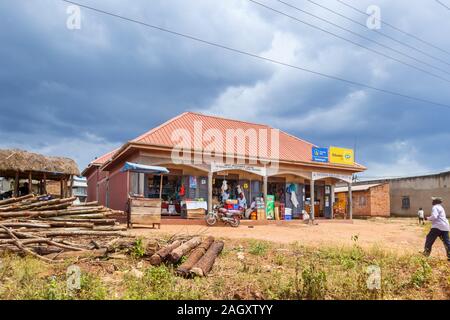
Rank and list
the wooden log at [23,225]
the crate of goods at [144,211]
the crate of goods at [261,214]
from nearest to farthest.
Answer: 1. the wooden log at [23,225]
2. the crate of goods at [144,211]
3. the crate of goods at [261,214]

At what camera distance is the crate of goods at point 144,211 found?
1330cm

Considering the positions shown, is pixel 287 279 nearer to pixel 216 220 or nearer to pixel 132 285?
pixel 132 285

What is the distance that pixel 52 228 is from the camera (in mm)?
9312

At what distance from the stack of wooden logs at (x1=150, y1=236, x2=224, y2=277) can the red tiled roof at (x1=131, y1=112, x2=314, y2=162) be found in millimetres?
8749

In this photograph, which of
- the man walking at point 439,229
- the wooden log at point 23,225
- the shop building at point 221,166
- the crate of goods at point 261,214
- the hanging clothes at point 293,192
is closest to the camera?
the wooden log at point 23,225

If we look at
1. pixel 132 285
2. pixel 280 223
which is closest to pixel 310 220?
pixel 280 223

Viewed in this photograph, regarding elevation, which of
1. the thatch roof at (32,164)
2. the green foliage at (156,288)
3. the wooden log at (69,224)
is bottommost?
the green foliage at (156,288)

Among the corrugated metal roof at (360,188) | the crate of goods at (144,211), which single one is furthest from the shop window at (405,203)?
the crate of goods at (144,211)

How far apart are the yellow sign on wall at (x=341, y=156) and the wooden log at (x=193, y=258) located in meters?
15.3

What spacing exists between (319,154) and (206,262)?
53.9ft

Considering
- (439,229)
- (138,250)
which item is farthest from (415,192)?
(138,250)

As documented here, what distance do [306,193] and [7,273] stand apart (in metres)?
19.9

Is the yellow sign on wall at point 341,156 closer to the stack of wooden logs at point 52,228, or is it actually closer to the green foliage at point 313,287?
the stack of wooden logs at point 52,228

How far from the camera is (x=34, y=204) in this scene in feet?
32.4
